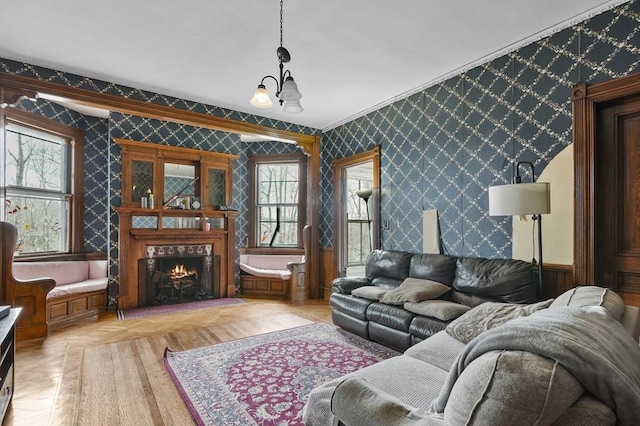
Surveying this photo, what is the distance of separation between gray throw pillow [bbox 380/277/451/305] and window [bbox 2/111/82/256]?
4.72 meters

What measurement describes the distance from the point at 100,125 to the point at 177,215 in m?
1.89

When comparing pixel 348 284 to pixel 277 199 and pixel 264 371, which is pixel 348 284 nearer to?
pixel 264 371

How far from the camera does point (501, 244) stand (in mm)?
3451

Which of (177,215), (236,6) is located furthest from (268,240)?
(236,6)

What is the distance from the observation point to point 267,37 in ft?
10.6

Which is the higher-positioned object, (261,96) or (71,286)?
(261,96)

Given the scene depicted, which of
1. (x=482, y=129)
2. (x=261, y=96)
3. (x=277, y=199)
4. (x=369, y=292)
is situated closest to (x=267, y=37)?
(x=261, y=96)

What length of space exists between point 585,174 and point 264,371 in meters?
3.15

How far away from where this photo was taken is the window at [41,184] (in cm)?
446

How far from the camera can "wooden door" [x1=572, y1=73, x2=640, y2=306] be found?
270 centimetres

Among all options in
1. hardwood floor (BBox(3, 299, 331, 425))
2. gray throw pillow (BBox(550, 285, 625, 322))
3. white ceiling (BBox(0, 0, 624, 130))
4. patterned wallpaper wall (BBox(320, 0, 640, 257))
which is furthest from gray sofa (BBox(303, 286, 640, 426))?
white ceiling (BBox(0, 0, 624, 130))

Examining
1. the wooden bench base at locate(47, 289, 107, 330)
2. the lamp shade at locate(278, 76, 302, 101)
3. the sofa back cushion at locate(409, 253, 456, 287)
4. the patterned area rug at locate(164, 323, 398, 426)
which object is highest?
the lamp shade at locate(278, 76, 302, 101)

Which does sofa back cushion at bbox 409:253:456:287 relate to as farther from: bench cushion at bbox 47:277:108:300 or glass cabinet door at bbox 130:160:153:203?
bench cushion at bbox 47:277:108:300

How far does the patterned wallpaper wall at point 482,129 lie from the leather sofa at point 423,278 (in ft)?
1.22
